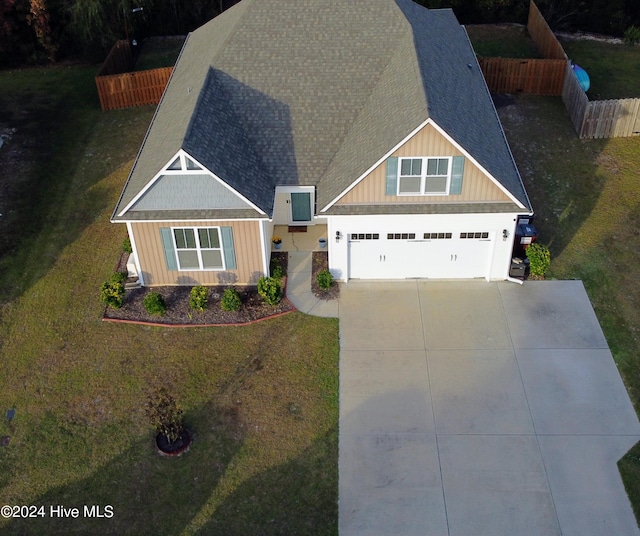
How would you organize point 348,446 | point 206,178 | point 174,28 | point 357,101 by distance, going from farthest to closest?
point 174,28 < point 357,101 < point 206,178 < point 348,446

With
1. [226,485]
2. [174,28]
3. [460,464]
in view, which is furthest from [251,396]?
[174,28]

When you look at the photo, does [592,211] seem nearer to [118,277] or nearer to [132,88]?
[118,277]

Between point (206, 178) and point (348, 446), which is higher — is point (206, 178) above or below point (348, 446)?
above

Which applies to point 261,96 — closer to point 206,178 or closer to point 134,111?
point 206,178

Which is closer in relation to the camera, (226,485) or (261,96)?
(226,485)

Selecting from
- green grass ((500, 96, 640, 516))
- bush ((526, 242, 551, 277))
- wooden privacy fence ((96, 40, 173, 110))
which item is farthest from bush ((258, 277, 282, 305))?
wooden privacy fence ((96, 40, 173, 110))
